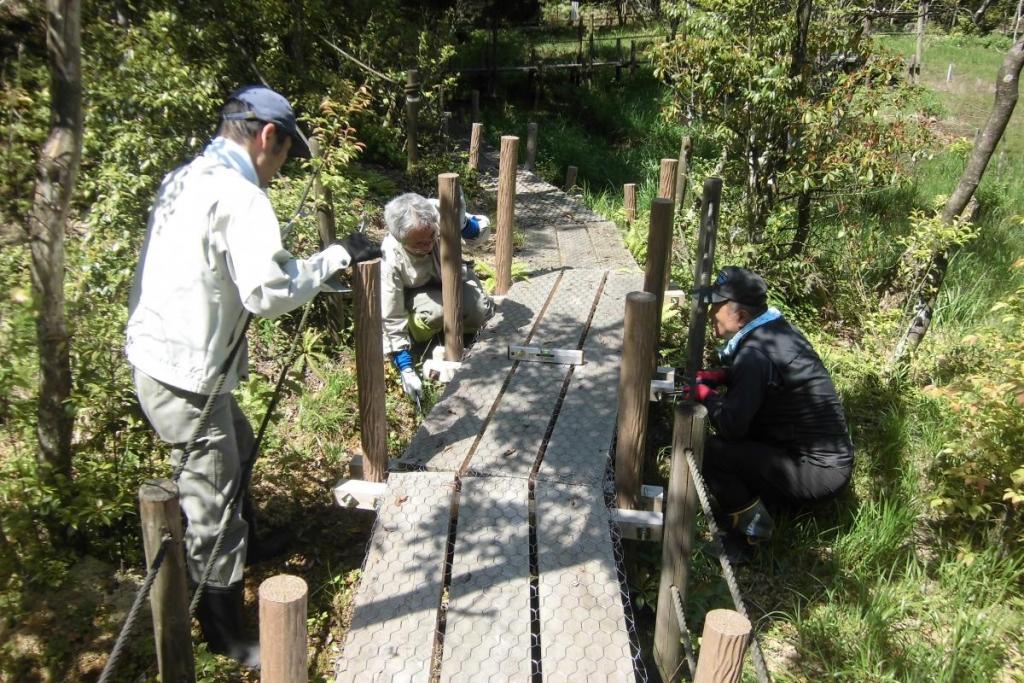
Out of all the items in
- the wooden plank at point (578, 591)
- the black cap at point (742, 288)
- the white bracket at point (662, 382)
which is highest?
the black cap at point (742, 288)

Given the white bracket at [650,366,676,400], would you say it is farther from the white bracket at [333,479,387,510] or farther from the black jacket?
the white bracket at [333,479,387,510]

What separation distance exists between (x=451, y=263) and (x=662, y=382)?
1400 mm

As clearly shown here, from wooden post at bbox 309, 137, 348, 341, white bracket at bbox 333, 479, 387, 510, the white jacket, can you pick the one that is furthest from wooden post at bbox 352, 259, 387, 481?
wooden post at bbox 309, 137, 348, 341

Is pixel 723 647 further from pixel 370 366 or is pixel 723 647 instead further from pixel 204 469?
pixel 370 366

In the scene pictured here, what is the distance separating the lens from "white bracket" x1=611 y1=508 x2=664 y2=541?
3.35m

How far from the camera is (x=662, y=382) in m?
4.53

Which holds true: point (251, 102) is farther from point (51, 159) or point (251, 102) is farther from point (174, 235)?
point (51, 159)

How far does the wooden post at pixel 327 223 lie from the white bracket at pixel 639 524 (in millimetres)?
2414

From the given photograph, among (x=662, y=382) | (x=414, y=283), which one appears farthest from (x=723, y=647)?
(x=414, y=283)

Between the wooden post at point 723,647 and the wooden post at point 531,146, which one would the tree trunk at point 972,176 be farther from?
the wooden post at point 531,146

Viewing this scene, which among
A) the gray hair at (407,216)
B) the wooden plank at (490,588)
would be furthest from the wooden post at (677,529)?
the gray hair at (407,216)

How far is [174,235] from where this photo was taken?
248 centimetres

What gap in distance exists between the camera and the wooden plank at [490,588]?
2576 mm

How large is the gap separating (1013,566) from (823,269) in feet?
11.6
